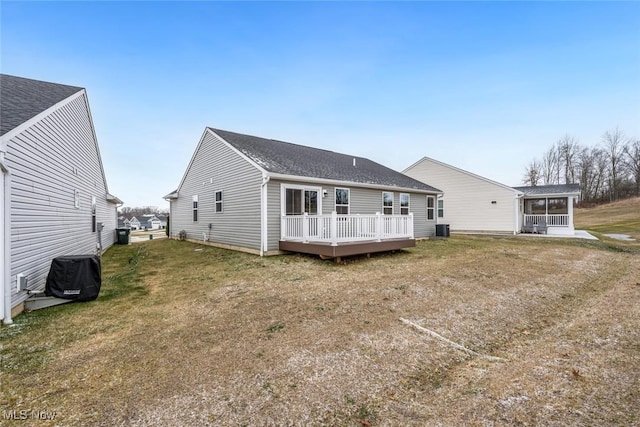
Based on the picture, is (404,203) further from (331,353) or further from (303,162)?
(331,353)

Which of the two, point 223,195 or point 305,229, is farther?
→ point 223,195

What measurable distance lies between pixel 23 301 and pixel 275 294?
466cm

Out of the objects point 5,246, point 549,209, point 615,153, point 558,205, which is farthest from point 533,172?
point 5,246

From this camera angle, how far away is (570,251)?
11977 mm

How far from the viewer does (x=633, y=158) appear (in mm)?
41438

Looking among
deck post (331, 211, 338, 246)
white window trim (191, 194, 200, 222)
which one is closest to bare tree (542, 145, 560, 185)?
deck post (331, 211, 338, 246)

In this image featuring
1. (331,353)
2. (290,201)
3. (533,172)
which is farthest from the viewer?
(533,172)

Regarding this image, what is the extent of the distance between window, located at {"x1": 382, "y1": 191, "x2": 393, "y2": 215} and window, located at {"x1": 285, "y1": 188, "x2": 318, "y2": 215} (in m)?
4.31

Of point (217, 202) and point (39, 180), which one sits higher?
point (39, 180)

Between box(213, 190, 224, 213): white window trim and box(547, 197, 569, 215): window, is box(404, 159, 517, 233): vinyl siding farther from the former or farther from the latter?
box(213, 190, 224, 213): white window trim

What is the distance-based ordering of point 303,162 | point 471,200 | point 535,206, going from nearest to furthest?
point 303,162, point 471,200, point 535,206

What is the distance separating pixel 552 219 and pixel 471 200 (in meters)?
6.01

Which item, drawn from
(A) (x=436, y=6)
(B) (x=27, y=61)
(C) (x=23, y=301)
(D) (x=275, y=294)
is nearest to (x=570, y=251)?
(A) (x=436, y=6)

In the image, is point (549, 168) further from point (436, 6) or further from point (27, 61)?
point (27, 61)
